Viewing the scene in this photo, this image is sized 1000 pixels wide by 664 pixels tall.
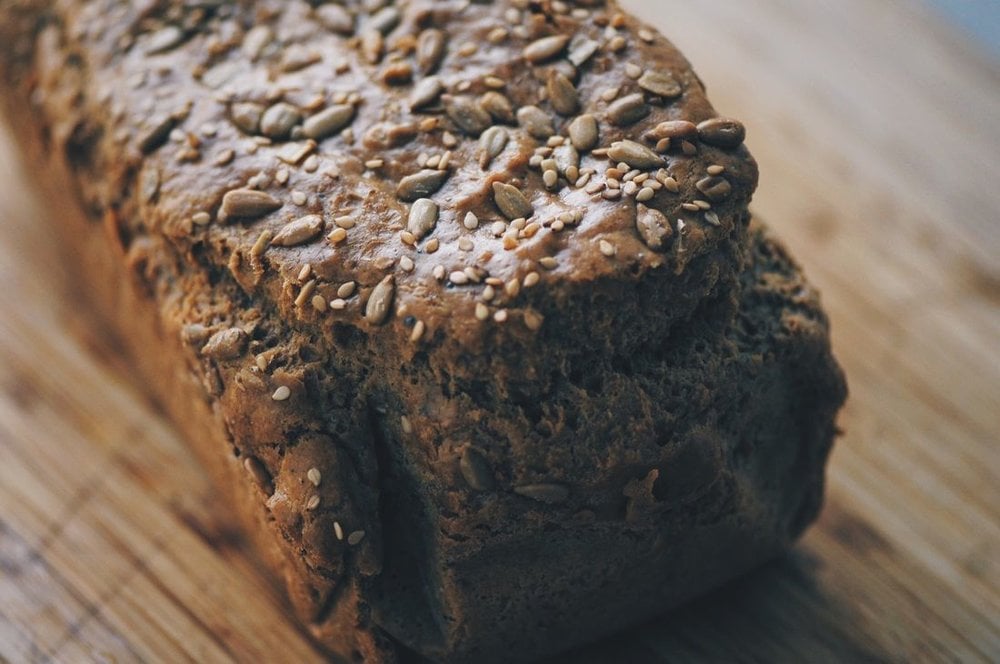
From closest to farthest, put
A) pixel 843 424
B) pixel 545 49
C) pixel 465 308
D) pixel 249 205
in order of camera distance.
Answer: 1. pixel 465 308
2. pixel 249 205
3. pixel 545 49
4. pixel 843 424

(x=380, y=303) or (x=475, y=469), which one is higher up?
(x=380, y=303)

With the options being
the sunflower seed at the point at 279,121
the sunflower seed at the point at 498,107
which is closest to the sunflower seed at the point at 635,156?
the sunflower seed at the point at 498,107

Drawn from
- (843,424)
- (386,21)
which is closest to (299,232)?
(386,21)

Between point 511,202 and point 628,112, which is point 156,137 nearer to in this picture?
point 511,202

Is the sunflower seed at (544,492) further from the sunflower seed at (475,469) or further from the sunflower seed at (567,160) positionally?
the sunflower seed at (567,160)

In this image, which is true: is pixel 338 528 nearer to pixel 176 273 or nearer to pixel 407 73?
pixel 176 273

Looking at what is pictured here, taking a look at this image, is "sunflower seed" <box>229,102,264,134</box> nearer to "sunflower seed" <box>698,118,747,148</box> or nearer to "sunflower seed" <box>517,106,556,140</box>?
"sunflower seed" <box>517,106,556,140</box>
